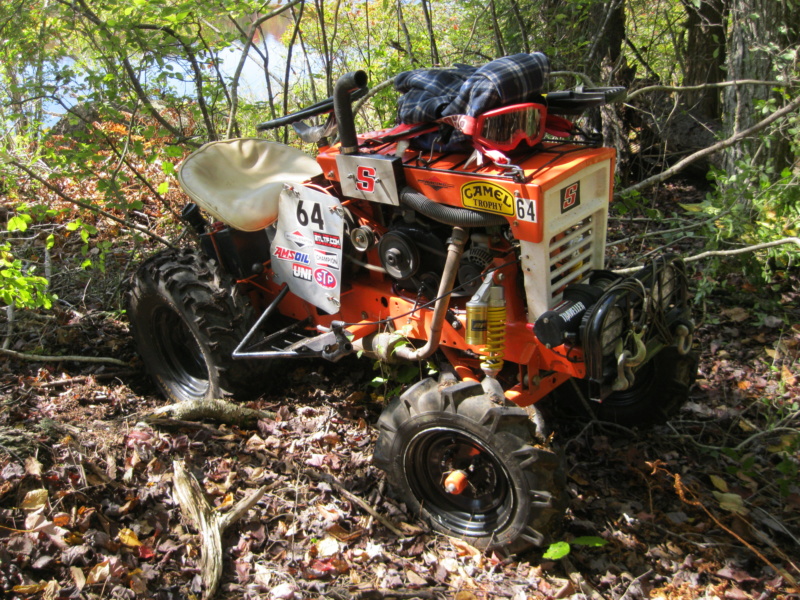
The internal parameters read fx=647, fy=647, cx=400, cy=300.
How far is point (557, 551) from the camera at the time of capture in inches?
119

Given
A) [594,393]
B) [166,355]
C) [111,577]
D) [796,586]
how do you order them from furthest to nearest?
[166,355] → [594,393] → [796,586] → [111,577]

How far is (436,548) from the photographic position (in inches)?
129

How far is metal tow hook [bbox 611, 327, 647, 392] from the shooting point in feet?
9.90

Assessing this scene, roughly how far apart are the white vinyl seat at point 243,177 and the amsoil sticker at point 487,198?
4.59ft

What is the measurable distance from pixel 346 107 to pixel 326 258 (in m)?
0.92

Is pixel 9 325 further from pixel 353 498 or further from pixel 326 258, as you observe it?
pixel 353 498

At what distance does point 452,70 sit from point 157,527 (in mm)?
2855

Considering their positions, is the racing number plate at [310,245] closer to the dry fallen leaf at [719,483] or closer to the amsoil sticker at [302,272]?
the amsoil sticker at [302,272]

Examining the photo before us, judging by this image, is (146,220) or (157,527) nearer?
(157,527)

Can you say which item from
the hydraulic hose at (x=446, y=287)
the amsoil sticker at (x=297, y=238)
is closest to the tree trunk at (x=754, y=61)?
the hydraulic hose at (x=446, y=287)

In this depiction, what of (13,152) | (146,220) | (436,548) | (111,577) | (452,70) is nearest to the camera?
(111,577)

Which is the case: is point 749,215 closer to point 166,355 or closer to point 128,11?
point 166,355

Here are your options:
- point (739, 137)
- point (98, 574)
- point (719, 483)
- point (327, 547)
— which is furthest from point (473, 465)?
point (739, 137)

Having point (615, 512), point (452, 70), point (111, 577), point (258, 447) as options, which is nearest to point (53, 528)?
point (111, 577)
